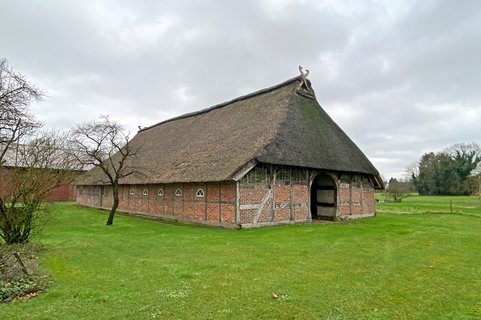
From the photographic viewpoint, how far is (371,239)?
11.4 meters

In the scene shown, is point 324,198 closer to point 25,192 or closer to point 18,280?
point 25,192

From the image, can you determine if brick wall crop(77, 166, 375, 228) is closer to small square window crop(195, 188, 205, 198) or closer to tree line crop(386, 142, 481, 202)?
small square window crop(195, 188, 205, 198)

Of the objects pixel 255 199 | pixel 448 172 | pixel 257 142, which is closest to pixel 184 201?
pixel 255 199

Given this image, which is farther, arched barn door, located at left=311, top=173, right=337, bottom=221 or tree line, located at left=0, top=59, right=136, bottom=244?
arched barn door, located at left=311, top=173, right=337, bottom=221

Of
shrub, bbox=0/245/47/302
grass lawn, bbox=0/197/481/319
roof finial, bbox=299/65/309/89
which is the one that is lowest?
grass lawn, bbox=0/197/481/319

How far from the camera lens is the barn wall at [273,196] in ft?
46.0

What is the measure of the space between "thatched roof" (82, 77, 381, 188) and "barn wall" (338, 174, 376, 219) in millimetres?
745

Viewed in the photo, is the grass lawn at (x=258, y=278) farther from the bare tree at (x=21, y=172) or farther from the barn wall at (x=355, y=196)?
the barn wall at (x=355, y=196)

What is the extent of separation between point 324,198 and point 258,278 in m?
13.2

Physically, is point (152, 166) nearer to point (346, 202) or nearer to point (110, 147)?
point (110, 147)

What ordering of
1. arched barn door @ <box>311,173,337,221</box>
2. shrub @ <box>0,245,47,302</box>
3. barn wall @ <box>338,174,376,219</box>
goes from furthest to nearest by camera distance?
arched barn door @ <box>311,173,337,221</box>, barn wall @ <box>338,174,376,219</box>, shrub @ <box>0,245,47,302</box>

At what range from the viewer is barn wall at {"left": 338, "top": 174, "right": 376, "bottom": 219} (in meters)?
18.2

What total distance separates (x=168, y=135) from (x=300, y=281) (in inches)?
812

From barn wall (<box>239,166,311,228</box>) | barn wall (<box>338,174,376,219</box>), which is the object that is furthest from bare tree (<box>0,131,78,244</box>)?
barn wall (<box>338,174,376,219</box>)
